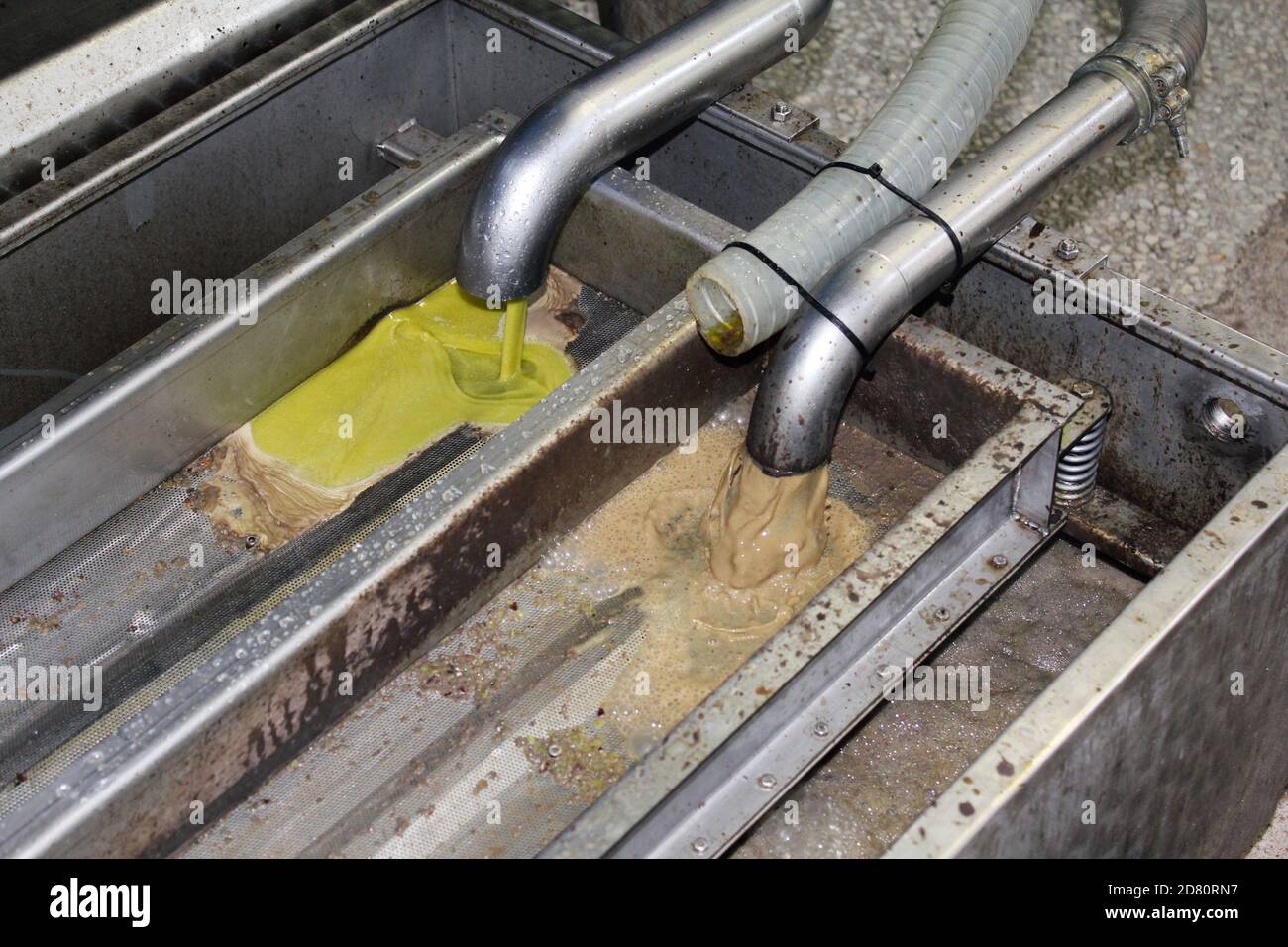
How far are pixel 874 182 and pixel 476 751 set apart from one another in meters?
0.93

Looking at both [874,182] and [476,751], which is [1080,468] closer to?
[874,182]

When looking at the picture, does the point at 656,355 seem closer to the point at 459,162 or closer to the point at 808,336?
the point at 808,336

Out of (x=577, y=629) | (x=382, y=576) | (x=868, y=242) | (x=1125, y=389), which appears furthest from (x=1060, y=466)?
(x=382, y=576)

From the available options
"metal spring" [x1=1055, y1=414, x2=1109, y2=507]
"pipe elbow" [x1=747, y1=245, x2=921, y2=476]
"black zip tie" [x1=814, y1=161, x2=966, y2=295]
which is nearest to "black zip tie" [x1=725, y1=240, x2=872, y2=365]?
"pipe elbow" [x1=747, y1=245, x2=921, y2=476]

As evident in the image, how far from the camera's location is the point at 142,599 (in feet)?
6.42

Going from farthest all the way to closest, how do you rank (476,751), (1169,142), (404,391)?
1. (1169,142)
2. (404,391)
3. (476,751)

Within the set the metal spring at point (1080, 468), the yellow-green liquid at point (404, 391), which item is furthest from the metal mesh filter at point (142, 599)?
the metal spring at point (1080, 468)

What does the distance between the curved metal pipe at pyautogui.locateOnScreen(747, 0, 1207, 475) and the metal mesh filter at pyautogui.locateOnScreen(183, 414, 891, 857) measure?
34cm

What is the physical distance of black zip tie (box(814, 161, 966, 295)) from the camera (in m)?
1.88

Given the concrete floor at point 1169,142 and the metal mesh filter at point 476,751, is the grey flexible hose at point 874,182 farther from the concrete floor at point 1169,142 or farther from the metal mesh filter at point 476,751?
the concrete floor at point 1169,142

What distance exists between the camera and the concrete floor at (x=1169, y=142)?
10.0 ft

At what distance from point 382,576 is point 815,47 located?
7.19 ft

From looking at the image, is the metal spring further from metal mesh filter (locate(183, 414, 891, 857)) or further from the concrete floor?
the concrete floor

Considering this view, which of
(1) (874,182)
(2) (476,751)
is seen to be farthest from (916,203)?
(2) (476,751)
